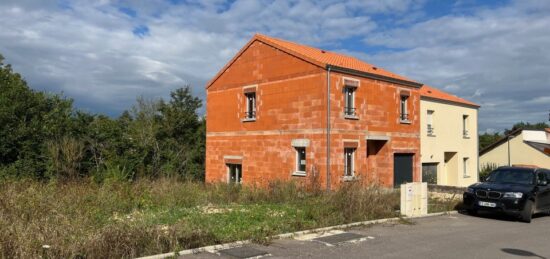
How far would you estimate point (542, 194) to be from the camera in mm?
14422

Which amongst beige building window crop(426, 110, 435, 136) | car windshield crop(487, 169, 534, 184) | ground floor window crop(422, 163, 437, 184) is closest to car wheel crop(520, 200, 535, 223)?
car windshield crop(487, 169, 534, 184)

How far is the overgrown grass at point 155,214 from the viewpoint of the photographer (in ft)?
23.1

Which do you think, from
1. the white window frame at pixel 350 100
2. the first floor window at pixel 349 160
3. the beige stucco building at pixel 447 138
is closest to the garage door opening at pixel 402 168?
the first floor window at pixel 349 160

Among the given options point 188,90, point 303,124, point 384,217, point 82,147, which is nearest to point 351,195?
point 384,217

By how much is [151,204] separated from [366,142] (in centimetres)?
1219

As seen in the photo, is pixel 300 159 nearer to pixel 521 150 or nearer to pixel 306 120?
pixel 306 120

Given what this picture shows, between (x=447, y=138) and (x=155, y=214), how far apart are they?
24.7 meters

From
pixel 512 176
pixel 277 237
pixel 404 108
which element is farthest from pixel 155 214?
pixel 404 108

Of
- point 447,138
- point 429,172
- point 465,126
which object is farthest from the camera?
point 465,126

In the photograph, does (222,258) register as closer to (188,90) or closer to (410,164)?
(410,164)

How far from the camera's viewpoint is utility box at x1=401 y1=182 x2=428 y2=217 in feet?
44.6

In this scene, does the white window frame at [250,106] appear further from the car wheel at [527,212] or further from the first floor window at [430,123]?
the car wheel at [527,212]

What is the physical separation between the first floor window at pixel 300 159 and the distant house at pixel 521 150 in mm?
23958

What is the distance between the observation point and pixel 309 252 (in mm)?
8547
